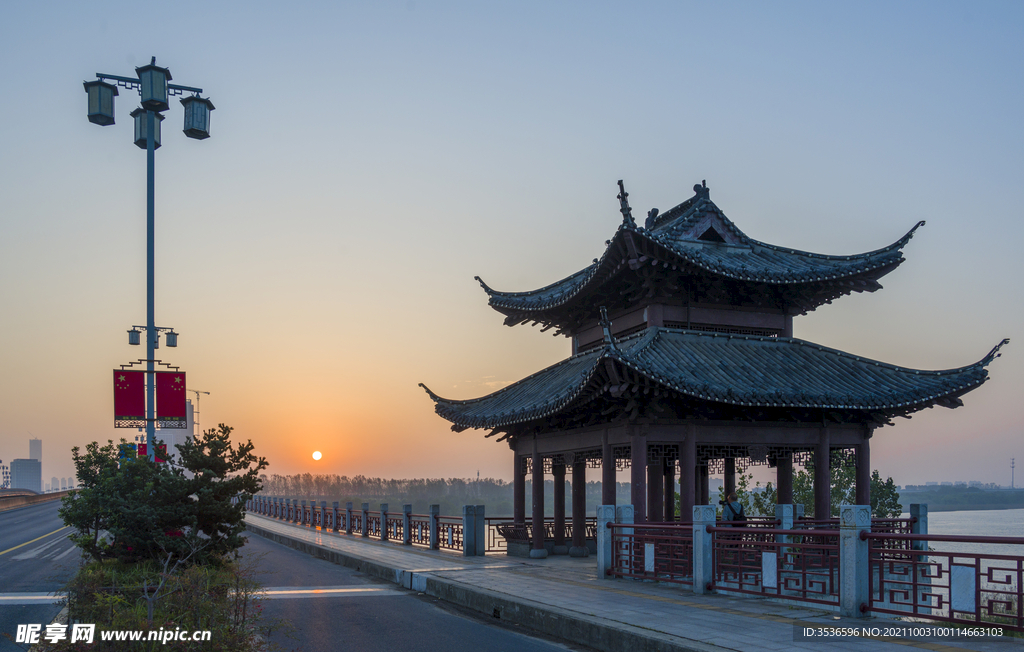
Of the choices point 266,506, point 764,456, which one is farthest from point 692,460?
point 266,506

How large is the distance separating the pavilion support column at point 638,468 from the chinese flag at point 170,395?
418 inches

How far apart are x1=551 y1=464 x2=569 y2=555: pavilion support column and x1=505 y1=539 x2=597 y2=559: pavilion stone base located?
0.39 feet

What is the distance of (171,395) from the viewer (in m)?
19.8

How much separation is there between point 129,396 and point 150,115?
6524mm

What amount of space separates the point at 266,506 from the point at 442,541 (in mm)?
32926

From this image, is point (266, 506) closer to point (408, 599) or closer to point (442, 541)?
point (442, 541)

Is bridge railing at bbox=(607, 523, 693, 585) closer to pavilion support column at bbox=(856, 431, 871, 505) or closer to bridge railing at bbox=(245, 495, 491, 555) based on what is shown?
pavilion support column at bbox=(856, 431, 871, 505)

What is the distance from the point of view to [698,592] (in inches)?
499

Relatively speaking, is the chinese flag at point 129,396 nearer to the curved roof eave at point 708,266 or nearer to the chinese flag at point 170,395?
the chinese flag at point 170,395

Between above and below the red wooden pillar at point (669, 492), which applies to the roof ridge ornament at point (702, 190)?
above

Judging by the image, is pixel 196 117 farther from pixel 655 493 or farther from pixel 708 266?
pixel 655 493

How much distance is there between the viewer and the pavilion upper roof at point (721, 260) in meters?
17.9

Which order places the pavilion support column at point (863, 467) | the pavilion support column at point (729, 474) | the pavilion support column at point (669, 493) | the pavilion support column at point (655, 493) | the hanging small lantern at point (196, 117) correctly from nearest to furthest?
1. the hanging small lantern at point (196, 117)
2. the pavilion support column at point (863, 467)
3. the pavilion support column at point (655, 493)
4. the pavilion support column at point (729, 474)
5. the pavilion support column at point (669, 493)

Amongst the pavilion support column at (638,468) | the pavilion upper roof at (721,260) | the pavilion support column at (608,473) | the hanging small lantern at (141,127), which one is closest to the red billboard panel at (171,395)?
the hanging small lantern at (141,127)
